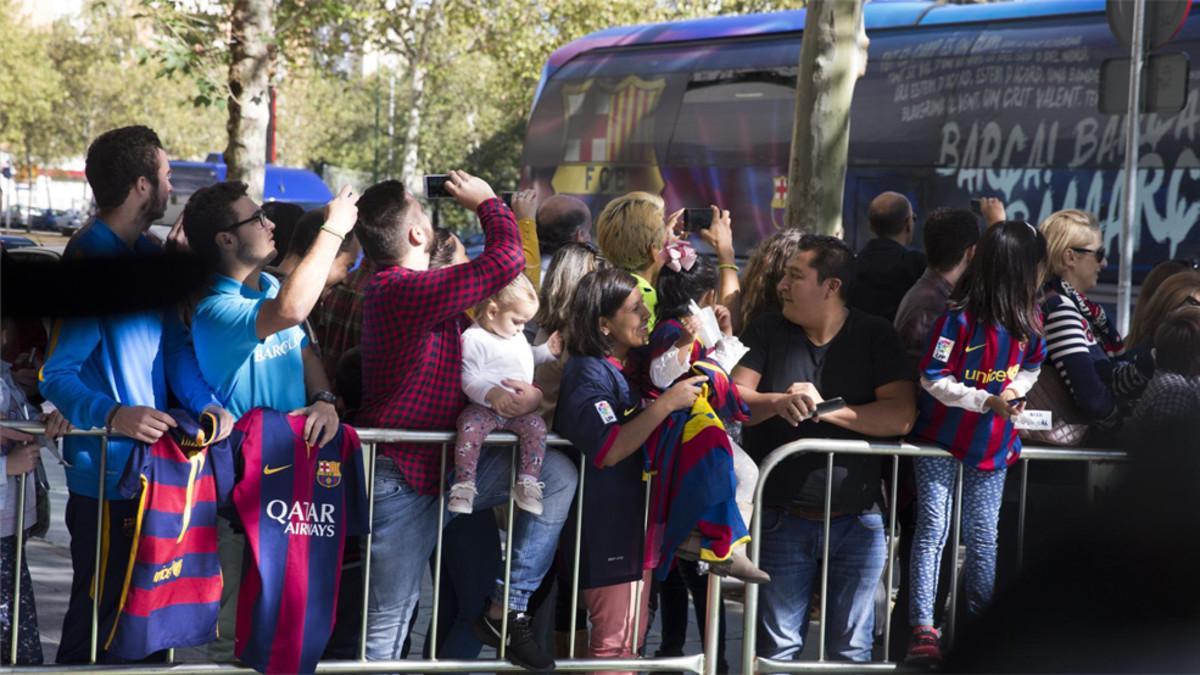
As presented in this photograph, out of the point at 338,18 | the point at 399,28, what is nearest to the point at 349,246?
the point at 338,18

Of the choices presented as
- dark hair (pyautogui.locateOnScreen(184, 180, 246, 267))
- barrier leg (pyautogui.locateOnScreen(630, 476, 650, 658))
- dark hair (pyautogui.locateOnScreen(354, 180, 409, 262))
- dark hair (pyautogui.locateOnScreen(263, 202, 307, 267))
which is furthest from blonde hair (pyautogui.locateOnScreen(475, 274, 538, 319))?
dark hair (pyautogui.locateOnScreen(263, 202, 307, 267))

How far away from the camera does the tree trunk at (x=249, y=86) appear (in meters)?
14.7

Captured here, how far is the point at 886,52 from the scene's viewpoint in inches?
502

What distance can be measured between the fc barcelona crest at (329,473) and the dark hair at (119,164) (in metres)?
0.91

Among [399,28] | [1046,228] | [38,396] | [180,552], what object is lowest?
[180,552]

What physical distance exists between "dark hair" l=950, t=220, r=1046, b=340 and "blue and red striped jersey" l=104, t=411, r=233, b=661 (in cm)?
240

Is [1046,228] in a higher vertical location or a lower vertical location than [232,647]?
higher

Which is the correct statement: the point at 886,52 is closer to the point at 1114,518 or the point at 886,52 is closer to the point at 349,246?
the point at 349,246

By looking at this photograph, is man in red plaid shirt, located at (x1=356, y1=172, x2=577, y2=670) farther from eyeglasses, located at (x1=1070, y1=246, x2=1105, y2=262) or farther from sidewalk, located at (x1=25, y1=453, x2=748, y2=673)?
eyeglasses, located at (x1=1070, y1=246, x2=1105, y2=262)

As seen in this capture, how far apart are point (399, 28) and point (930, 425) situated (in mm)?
34042

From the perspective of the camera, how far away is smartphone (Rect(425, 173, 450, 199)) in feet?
14.6

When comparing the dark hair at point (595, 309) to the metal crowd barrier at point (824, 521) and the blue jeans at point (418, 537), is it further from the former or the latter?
the metal crowd barrier at point (824, 521)

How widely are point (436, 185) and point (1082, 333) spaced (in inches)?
89.9

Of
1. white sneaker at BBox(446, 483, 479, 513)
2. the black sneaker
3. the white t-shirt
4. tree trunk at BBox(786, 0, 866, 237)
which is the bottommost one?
the black sneaker
